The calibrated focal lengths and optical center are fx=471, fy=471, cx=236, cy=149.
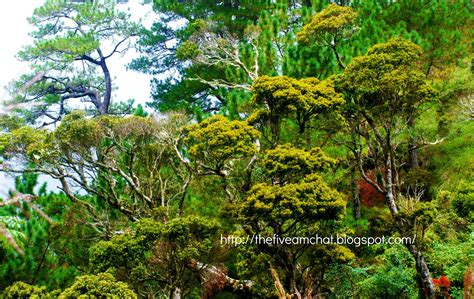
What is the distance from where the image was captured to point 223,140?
7.49m

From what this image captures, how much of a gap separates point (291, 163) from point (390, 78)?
2260mm

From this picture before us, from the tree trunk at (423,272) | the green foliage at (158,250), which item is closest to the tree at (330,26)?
the tree trunk at (423,272)

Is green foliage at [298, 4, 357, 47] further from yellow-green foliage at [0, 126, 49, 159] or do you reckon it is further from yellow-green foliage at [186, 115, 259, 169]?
yellow-green foliage at [0, 126, 49, 159]

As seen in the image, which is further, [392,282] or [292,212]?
[392,282]

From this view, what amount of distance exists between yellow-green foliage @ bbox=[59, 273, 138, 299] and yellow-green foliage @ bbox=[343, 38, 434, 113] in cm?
497

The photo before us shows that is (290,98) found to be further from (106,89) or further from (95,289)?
(106,89)

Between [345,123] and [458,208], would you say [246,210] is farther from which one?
[458,208]

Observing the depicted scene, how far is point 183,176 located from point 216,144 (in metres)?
3.19

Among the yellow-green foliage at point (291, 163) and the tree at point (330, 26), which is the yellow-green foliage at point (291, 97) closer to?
the yellow-green foliage at point (291, 163)

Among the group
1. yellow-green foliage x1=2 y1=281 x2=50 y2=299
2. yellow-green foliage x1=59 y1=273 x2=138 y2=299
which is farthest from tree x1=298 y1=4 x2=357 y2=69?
yellow-green foliage x1=2 y1=281 x2=50 y2=299

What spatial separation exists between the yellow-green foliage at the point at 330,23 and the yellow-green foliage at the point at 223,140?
11.3 ft

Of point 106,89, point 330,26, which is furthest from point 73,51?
point 330,26

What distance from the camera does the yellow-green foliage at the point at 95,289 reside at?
565 cm

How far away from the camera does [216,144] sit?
7539 millimetres
